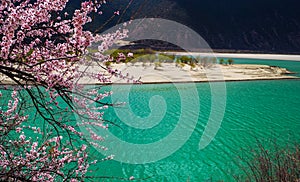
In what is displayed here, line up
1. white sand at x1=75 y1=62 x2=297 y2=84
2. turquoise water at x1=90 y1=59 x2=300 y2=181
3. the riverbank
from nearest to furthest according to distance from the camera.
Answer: turquoise water at x1=90 y1=59 x2=300 y2=181 → white sand at x1=75 y1=62 x2=297 y2=84 → the riverbank

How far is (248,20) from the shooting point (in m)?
116

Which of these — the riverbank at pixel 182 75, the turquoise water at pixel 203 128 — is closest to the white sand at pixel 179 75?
the riverbank at pixel 182 75

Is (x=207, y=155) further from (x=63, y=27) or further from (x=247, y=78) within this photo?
(x=247, y=78)

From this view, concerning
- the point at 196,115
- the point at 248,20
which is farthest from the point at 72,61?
the point at 248,20

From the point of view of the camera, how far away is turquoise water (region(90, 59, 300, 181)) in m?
7.40

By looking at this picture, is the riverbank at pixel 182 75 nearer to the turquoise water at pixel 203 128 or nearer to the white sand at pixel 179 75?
the white sand at pixel 179 75

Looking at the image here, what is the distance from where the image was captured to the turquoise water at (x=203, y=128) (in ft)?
24.3

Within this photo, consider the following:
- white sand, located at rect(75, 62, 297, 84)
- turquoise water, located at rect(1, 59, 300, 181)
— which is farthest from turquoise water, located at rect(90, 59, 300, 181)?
white sand, located at rect(75, 62, 297, 84)

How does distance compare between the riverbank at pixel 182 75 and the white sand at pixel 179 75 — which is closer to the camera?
the white sand at pixel 179 75

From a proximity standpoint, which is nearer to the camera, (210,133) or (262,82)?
(210,133)

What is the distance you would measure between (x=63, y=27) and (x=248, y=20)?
123880mm

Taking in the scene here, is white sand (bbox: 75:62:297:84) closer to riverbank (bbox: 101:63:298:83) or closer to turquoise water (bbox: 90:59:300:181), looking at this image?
riverbank (bbox: 101:63:298:83)

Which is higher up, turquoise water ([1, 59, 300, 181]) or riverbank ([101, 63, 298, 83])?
riverbank ([101, 63, 298, 83])

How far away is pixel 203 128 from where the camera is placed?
1122 centimetres
